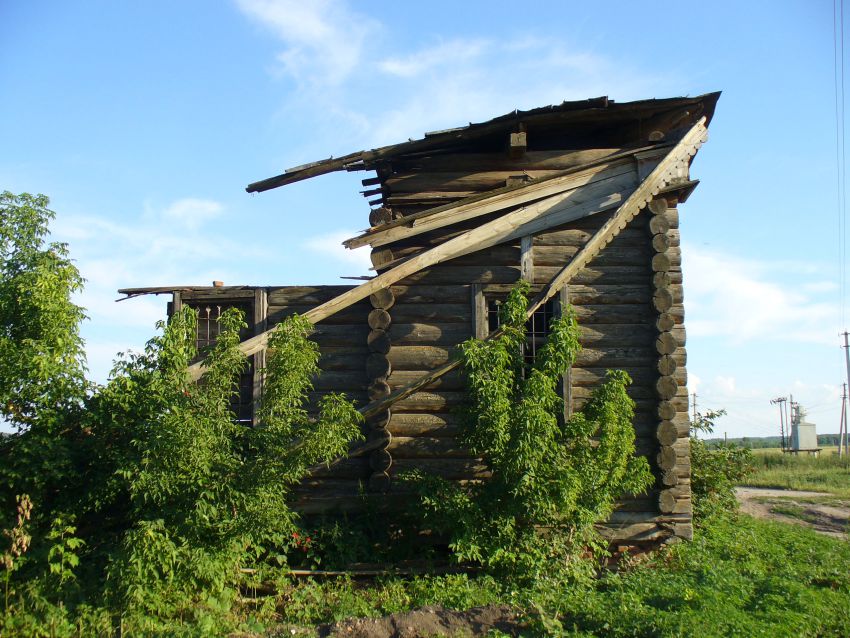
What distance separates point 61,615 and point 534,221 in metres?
7.38

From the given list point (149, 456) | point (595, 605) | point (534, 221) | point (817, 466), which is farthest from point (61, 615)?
point (817, 466)

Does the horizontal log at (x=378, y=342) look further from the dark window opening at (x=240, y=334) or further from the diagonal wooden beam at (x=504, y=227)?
the dark window opening at (x=240, y=334)

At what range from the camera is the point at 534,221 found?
403 inches

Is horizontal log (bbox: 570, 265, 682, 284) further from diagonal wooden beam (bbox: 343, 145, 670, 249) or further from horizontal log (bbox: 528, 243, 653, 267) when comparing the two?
diagonal wooden beam (bbox: 343, 145, 670, 249)


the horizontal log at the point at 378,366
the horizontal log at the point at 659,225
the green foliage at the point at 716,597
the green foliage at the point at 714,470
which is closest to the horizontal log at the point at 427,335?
the horizontal log at the point at 378,366

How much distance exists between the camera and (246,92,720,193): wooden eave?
10.2 metres

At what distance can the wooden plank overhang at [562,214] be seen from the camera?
959 cm

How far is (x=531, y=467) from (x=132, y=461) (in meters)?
4.33

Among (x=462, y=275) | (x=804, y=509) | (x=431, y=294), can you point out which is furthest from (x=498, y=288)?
(x=804, y=509)

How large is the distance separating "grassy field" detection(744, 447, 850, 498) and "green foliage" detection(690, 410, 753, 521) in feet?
19.3

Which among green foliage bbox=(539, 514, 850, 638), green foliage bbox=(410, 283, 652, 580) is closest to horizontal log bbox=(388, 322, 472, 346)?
green foliage bbox=(410, 283, 652, 580)

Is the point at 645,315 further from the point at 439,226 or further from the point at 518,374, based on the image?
the point at 439,226

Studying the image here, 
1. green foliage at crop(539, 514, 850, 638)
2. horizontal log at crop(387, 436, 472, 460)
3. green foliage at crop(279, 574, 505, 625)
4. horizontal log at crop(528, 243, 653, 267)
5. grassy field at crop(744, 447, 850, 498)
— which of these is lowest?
grassy field at crop(744, 447, 850, 498)

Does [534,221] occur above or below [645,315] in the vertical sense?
above
